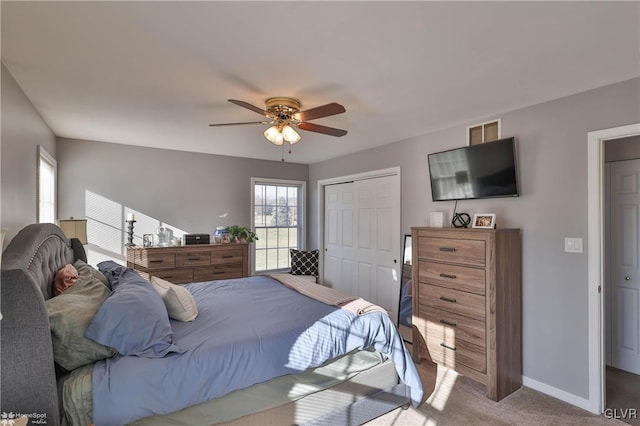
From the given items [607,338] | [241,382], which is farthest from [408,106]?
[607,338]

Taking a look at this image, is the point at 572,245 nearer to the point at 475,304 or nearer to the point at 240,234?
the point at 475,304

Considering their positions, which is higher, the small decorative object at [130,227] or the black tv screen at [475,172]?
the black tv screen at [475,172]

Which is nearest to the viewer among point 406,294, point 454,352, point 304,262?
point 454,352

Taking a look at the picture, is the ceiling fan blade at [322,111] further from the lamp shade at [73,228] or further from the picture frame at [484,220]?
the lamp shade at [73,228]

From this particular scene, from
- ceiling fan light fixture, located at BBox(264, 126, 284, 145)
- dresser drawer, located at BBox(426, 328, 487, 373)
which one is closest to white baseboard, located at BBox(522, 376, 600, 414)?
dresser drawer, located at BBox(426, 328, 487, 373)

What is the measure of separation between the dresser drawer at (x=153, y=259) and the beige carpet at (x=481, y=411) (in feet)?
10.1

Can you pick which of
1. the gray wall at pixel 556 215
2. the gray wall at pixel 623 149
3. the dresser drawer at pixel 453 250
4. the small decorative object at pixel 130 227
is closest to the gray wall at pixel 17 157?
the small decorative object at pixel 130 227

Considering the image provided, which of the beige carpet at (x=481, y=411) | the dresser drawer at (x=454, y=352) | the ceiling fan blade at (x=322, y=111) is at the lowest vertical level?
the beige carpet at (x=481, y=411)

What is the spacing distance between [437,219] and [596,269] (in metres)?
1.33

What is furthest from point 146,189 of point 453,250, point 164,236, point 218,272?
point 453,250

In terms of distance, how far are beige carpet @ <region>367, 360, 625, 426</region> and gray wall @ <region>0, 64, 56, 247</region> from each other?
2.86m

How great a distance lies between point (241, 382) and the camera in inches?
69.5

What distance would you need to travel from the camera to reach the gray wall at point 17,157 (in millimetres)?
2002

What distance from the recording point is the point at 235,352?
1793 mm
